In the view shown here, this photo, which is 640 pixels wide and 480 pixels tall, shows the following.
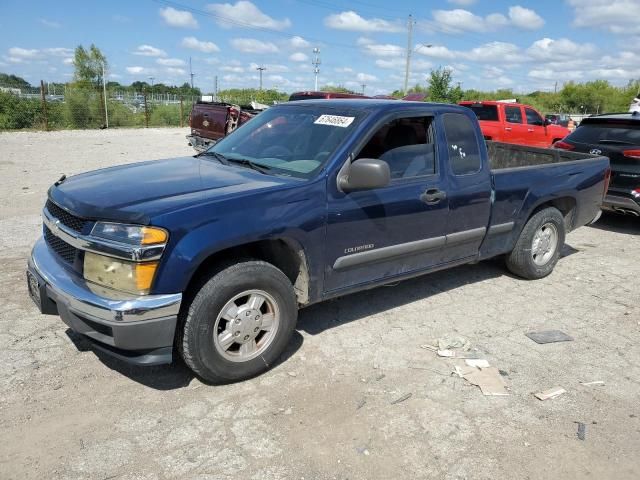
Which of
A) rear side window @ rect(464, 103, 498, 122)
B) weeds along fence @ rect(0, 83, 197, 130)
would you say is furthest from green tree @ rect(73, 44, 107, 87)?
rear side window @ rect(464, 103, 498, 122)

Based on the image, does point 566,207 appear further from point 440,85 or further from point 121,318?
point 440,85

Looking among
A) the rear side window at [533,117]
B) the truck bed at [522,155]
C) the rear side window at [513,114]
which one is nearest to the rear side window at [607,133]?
the truck bed at [522,155]

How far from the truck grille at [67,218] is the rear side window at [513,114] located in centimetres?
1339

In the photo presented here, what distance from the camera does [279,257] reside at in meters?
3.61

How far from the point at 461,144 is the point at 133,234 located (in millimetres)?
2929

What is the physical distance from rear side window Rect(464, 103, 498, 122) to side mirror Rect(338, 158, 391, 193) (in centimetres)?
1197

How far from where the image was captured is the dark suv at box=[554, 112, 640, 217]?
24.1 ft

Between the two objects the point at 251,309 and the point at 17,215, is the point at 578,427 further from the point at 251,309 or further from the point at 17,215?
the point at 17,215

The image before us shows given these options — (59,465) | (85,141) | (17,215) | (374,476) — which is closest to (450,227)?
(374,476)

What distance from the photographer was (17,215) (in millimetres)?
7090

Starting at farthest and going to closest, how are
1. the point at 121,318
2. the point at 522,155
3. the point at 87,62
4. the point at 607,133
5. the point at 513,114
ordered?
the point at 87,62, the point at 513,114, the point at 607,133, the point at 522,155, the point at 121,318

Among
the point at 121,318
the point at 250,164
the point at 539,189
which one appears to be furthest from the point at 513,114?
the point at 121,318

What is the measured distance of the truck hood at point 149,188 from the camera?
295 cm

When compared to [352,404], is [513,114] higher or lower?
higher
